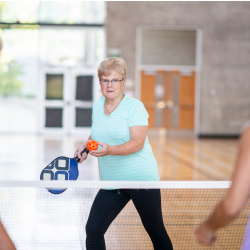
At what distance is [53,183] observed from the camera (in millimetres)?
2416

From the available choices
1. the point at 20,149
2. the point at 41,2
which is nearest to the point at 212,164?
the point at 20,149

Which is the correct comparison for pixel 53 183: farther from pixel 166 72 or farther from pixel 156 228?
pixel 166 72

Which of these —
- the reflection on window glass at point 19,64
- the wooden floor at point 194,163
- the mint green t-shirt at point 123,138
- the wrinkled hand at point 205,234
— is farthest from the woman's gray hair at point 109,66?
the reflection on window glass at point 19,64

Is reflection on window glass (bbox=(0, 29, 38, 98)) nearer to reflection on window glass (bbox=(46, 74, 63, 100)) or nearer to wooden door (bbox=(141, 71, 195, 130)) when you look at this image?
reflection on window glass (bbox=(46, 74, 63, 100))

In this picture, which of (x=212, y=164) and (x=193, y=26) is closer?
(x=212, y=164)

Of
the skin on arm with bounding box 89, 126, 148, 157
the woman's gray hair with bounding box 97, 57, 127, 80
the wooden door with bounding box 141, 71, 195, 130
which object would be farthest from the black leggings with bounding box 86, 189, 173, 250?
the wooden door with bounding box 141, 71, 195, 130

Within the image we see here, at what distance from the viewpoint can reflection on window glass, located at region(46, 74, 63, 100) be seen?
17.7 meters

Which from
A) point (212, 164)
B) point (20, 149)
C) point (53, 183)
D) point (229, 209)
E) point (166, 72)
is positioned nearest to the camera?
point (229, 209)

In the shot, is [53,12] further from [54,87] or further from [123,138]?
[123,138]

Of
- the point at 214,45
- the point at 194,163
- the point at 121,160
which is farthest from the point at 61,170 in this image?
the point at 214,45

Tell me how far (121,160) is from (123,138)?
0.15 meters

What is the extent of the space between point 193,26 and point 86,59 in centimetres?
522

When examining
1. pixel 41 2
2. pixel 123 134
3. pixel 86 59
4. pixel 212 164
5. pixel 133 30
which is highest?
pixel 41 2

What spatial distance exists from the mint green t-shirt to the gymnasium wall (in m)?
A: 14.6
